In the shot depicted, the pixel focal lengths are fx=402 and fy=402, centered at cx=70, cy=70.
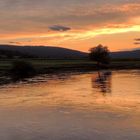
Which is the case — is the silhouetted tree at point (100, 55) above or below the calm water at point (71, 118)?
above

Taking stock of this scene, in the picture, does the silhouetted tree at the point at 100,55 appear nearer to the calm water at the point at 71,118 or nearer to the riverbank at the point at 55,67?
the riverbank at the point at 55,67

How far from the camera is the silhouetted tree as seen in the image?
131375 mm

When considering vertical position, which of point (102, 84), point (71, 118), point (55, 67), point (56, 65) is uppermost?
point (56, 65)

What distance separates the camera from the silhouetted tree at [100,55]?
131 metres

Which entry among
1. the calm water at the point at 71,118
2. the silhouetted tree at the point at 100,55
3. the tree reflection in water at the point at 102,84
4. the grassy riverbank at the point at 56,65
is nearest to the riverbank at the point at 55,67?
the grassy riverbank at the point at 56,65

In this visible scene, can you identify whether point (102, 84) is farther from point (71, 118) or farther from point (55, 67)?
point (55, 67)

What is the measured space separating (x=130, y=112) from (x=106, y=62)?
344ft

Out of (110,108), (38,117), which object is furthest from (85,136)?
(110,108)

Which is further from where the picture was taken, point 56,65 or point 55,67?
point 56,65

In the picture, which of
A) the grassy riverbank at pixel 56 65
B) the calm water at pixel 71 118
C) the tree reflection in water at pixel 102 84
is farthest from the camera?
the grassy riverbank at pixel 56 65

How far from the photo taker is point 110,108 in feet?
93.6

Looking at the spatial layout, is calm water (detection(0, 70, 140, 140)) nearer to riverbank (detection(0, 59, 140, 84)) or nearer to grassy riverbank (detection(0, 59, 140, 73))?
riverbank (detection(0, 59, 140, 84))

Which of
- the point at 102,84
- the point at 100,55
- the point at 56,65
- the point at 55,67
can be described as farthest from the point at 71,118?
the point at 100,55

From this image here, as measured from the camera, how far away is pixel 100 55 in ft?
440
